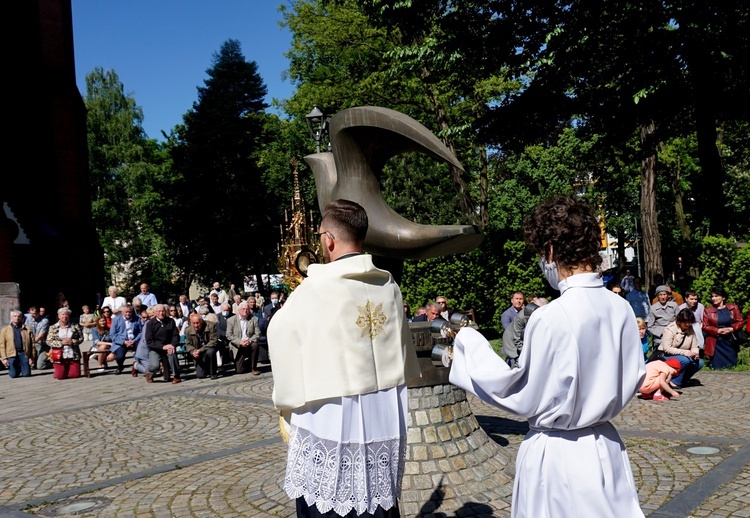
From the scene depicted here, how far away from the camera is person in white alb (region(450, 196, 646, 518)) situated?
104 inches

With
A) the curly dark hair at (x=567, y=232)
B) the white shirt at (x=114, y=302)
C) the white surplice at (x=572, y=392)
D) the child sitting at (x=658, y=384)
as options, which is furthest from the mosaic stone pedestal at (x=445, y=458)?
the white shirt at (x=114, y=302)

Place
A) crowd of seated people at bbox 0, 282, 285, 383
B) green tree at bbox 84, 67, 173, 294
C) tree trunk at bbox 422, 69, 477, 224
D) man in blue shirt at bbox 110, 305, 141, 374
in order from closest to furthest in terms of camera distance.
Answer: crowd of seated people at bbox 0, 282, 285, 383, man in blue shirt at bbox 110, 305, 141, 374, tree trunk at bbox 422, 69, 477, 224, green tree at bbox 84, 67, 173, 294

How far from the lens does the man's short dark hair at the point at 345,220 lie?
10.9ft

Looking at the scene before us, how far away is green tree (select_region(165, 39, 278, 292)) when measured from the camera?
38.2 metres

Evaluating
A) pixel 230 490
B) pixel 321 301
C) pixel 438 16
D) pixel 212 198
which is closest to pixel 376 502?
pixel 321 301

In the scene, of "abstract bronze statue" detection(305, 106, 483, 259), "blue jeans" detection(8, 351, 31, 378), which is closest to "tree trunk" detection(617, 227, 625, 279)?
"blue jeans" detection(8, 351, 31, 378)

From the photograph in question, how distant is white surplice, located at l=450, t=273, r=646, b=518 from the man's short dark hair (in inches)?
34.1

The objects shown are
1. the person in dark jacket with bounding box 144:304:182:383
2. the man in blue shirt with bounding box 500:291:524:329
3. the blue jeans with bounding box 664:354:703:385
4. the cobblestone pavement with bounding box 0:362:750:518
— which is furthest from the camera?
the person in dark jacket with bounding box 144:304:182:383

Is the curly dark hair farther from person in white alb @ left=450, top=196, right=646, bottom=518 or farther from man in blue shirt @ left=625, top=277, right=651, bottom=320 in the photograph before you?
man in blue shirt @ left=625, top=277, right=651, bottom=320

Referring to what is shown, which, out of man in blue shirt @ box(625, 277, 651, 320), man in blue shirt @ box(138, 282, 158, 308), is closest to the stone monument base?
man in blue shirt @ box(625, 277, 651, 320)

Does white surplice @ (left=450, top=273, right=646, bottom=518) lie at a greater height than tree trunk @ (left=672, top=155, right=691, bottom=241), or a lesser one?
lesser

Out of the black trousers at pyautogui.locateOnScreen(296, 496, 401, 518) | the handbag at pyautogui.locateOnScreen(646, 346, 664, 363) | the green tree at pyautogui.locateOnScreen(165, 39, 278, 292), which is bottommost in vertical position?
the black trousers at pyautogui.locateOnScreen(296, 496, 401, 518)

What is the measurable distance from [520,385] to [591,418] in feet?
0.98

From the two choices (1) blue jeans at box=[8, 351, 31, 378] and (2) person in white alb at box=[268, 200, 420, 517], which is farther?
(1) blue jeans at box=[8, 351, 31, 378]
